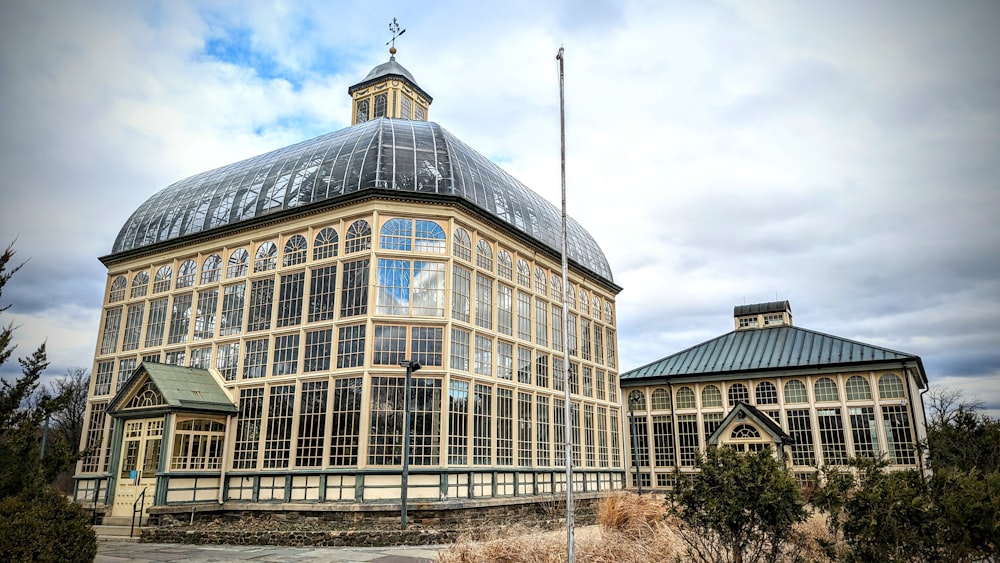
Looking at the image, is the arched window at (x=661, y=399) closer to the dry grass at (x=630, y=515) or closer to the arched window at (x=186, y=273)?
the dry grass at (x=630, y=515)

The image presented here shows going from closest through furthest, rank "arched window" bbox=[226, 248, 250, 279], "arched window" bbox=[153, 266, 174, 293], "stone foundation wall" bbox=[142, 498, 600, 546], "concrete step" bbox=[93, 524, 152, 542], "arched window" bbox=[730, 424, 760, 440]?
"stone foundation wall" bbox=[142, 498, 600, 546], "concrete step" bbox=[93, 524, 152, 542], "arched window" bbox=[226, 248, 250, 279], "arched window" bbox=[153, 266, 174, 293], "arched window" bbox=[730, 424, 760, 440]

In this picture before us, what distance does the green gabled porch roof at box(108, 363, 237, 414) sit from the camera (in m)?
26.8

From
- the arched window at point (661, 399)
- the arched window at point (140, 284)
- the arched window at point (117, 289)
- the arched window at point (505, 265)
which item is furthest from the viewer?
the arched window at point (661, 399)

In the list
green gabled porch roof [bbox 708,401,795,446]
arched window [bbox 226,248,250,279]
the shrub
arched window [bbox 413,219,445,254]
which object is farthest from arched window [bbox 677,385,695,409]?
the shrub

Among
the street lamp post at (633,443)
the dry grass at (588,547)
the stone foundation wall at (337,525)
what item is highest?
the street lamp post at (633,443)

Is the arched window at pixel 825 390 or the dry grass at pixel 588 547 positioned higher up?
the arched window at pixel 825 390

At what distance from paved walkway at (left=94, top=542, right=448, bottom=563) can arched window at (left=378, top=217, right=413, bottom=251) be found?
12.0 metres

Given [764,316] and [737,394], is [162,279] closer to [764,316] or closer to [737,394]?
[737,394]

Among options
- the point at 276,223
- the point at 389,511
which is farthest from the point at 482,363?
the point at 276,223

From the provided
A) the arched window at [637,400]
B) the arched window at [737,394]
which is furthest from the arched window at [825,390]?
the arched window at [637,400]

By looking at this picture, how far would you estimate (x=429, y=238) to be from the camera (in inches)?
1083

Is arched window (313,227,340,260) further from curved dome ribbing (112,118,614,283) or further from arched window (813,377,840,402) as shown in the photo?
arched window (813,377,840,402)

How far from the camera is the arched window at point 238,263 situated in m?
30.5

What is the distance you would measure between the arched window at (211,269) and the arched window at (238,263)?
2.44 ft
